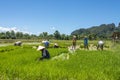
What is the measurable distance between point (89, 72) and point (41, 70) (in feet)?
5.69

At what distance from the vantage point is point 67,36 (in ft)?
320

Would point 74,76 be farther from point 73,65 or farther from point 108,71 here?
point 73,65

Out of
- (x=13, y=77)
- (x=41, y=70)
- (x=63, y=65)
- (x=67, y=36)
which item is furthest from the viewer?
(x=67, y=36)

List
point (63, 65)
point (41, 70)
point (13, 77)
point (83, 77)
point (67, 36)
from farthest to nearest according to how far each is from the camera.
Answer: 1. point (67, 36)
2. point (63, 65)
3. point (41, 70)
4. point (13, 77)
5. point (83, 77)

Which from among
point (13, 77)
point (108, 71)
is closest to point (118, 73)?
point (108, 71)

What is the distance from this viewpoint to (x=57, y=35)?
3989 inches

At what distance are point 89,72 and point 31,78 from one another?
2.01m

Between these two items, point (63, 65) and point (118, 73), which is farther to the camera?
point (63, 65)

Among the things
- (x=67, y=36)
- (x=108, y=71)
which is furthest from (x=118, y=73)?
(x=67, y=36)

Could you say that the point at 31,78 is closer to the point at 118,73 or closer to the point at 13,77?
the point at 13,77

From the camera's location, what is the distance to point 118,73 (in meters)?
9.12

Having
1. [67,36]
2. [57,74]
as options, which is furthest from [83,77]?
[67,36]

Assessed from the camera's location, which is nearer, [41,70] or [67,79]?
[67,79]

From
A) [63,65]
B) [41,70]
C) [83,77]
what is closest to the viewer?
[83,77]
